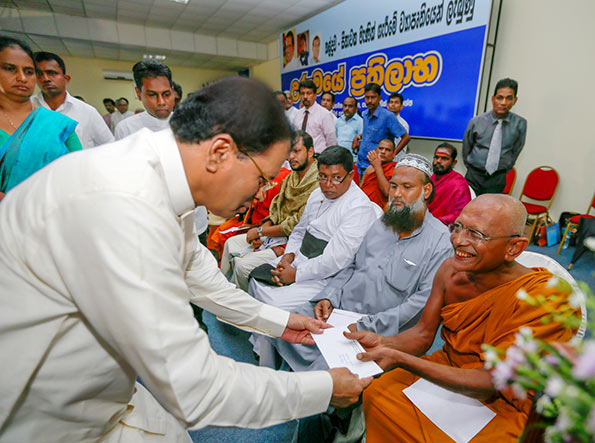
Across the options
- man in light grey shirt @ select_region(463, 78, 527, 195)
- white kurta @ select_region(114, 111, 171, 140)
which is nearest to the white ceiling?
man in light grey shirt @ select_region(463, 78, 527, 195)

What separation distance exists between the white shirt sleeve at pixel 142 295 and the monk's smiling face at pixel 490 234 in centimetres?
114

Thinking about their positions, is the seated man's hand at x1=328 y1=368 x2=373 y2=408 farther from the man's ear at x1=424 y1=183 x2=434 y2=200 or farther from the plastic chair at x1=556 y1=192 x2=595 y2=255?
the plastic chair at x1=556 y1=192 x2=595 y2=255

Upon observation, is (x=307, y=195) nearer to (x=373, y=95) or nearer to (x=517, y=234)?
(x=517, y=234)

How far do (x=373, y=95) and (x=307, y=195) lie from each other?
8.84 feet

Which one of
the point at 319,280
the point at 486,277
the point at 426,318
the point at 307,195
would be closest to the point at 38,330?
the point at 426,318

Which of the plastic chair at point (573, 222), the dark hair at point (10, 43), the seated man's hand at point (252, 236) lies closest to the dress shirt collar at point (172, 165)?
the dark hair at point (10, 43)

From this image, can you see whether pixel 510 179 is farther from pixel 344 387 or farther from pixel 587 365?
pixel 587 365

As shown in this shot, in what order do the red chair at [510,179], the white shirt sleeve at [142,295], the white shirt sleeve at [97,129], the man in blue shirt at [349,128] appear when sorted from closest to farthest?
the white shirt sleeve at [142,295], the white shirt sleeve at [97,129], the red chair at [510,179], the man in blue shirt at [349,128]

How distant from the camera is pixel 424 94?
5.86 m

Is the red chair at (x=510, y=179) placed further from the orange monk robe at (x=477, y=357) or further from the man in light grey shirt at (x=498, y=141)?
the orange monk robe at (x=477, y=357)

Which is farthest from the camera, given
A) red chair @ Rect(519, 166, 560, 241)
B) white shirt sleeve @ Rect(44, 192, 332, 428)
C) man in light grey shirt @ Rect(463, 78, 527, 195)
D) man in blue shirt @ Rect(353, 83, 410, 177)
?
man in blue shirt @ Rect(353, 83, 410, 177)

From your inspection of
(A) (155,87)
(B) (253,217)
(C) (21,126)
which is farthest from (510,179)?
(C) (21,126)

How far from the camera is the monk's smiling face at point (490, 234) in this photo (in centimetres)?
137

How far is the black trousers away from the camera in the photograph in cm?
426
